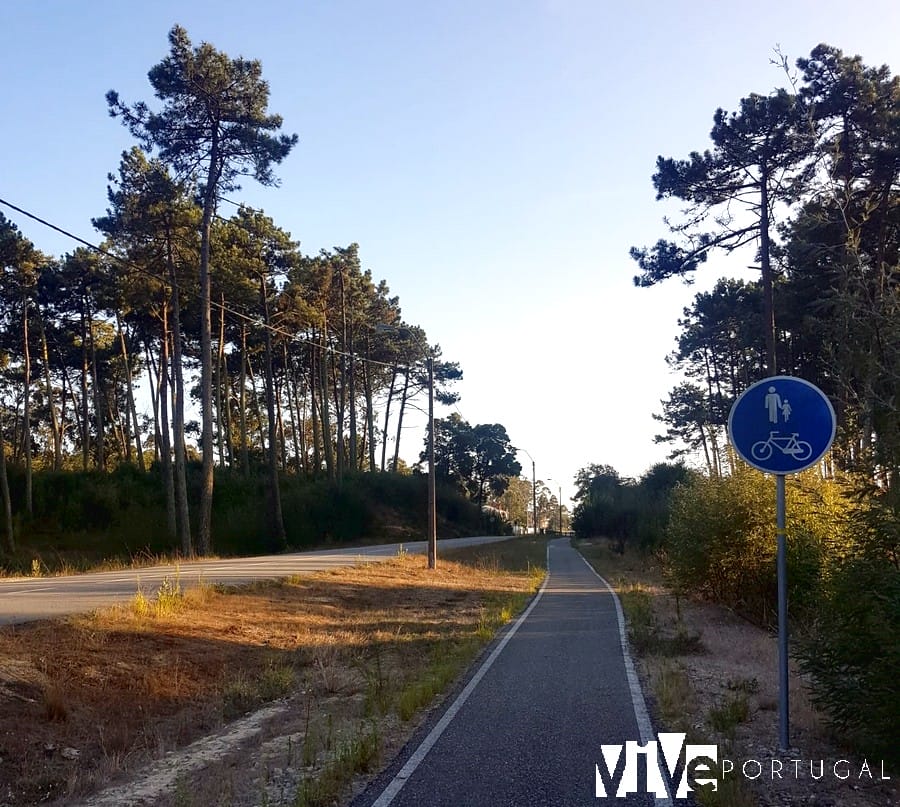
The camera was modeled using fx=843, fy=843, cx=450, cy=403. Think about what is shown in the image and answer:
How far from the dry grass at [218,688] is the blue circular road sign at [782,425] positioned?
392 centimetres

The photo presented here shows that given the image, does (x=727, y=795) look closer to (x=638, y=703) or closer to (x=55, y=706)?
(x=638, y=703)

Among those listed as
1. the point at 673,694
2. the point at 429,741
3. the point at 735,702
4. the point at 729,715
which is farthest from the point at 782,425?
the point at 429,741

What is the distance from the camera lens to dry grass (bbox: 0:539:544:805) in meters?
6.72

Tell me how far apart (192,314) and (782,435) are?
4077cm

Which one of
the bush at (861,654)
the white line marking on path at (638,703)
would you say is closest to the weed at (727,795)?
the white line marking on path at (638,703)

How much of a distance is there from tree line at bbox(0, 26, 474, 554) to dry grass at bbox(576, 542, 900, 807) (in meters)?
15.5

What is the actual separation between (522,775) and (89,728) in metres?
4.65

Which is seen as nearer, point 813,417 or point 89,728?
point 813,417

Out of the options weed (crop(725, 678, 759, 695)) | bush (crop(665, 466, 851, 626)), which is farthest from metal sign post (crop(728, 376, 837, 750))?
bush (crop(665, 466, 851, 626))

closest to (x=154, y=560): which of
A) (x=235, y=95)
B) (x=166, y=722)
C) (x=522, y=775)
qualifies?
(x=235, y=95)

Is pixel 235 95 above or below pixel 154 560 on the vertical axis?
above

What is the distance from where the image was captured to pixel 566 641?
1345 centimetres

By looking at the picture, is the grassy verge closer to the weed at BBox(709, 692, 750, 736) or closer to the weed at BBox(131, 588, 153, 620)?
the weed at BBox(709, 692, 750, 736)

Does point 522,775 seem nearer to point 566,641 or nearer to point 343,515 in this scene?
point 566,641
